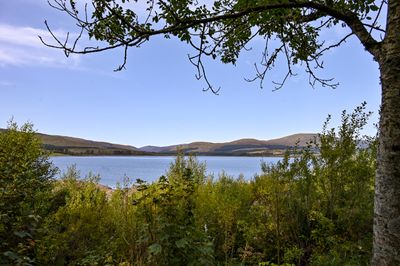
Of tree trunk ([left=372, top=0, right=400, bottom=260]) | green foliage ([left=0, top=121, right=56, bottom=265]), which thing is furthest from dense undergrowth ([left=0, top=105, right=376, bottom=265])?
tree trunk ([left=372, top=0, right=400, bottom=260])

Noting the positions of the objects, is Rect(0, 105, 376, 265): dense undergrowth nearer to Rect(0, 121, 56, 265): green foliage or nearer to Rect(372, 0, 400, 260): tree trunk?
Rect(0, 121, 56, 265): green foliage

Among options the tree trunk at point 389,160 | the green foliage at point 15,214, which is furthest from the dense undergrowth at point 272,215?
the tree trunk at point 389,160

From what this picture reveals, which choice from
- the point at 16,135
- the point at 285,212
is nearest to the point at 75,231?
the point at 16,135

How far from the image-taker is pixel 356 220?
690cm

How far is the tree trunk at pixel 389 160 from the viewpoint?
3.28 meters

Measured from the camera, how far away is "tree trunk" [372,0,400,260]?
3277 mm

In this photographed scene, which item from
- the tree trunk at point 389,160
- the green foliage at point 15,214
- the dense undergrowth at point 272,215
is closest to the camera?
the tree trunk at point 389,160

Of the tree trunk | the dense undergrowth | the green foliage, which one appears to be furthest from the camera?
the dense undergrowth

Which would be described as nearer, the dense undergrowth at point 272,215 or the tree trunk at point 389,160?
the tree trunk at point 389,160

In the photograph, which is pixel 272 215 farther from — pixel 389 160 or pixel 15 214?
pixel 15 214

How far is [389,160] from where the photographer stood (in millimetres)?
3307

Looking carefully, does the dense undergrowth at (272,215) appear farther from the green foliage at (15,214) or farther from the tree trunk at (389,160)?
the tree trunk at (389,160)

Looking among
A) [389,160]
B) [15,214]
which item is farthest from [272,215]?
[15,214]

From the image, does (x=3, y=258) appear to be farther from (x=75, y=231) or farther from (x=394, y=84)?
(x=394, y=84)
